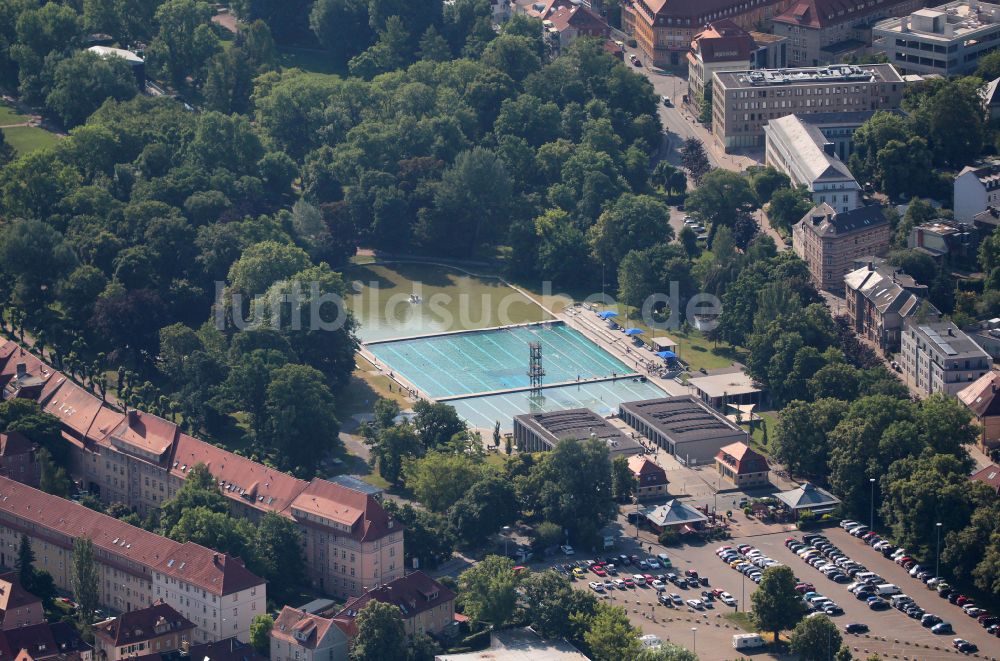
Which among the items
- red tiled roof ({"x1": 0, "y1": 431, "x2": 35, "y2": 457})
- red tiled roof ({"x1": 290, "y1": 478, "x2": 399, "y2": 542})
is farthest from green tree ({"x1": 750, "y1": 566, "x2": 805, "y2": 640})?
red tiled roof ({"x1": 0, "y1": 431, "x2": 35, "y2": 457})

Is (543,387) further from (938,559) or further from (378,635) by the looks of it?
(378,635)

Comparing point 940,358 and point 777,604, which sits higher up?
point 940,358

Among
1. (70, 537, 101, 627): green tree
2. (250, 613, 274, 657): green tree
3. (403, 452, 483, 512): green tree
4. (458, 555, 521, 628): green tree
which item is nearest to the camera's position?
(250, 613, 274, 657): green tree

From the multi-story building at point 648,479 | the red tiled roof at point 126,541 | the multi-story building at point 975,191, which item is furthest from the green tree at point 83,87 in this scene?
the multi-story building at point 648,479

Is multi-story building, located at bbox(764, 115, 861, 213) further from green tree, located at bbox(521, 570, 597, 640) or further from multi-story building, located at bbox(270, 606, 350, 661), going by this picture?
multi-story building, located at bbox(270, 606, 350, 661)

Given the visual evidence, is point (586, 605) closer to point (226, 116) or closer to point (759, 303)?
point (759, 303)

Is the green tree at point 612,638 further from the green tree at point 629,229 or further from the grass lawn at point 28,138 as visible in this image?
the grass lawn at point 28,138

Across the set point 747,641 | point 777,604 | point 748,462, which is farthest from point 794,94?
point 747,641
